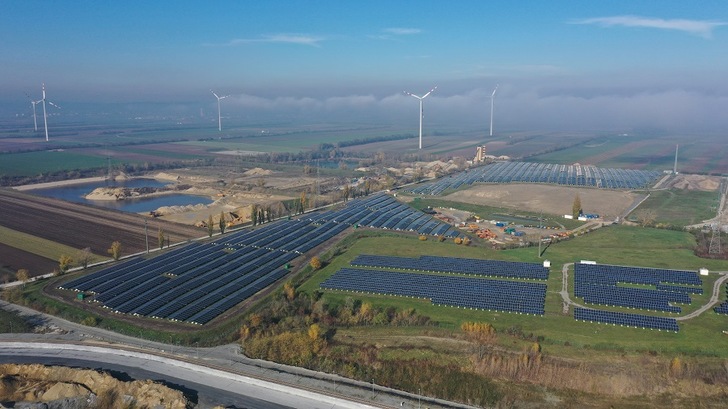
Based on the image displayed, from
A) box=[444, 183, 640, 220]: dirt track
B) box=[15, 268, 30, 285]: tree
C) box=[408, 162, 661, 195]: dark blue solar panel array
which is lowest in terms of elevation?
box=[15, 268, 30, 285]: tree

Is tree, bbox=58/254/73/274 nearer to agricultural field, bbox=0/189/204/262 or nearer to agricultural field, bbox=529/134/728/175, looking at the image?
agricultural field, bbox=0/189/204/262

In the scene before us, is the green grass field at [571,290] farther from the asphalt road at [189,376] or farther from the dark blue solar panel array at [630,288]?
the asphalt road at [189,376]

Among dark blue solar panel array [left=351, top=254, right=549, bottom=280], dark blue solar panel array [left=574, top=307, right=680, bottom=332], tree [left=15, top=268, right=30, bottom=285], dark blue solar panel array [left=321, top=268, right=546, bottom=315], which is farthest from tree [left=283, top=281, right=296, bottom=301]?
tree [left=15, top=268, right=30, bottom=285]

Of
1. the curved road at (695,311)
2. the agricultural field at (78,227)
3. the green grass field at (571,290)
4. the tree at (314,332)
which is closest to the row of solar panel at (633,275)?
the curved road at (695,311)

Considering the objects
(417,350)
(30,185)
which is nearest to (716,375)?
(417,350)

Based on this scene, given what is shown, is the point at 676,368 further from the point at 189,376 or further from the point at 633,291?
the point at 189,376

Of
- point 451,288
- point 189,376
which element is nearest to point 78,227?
point 189,376
